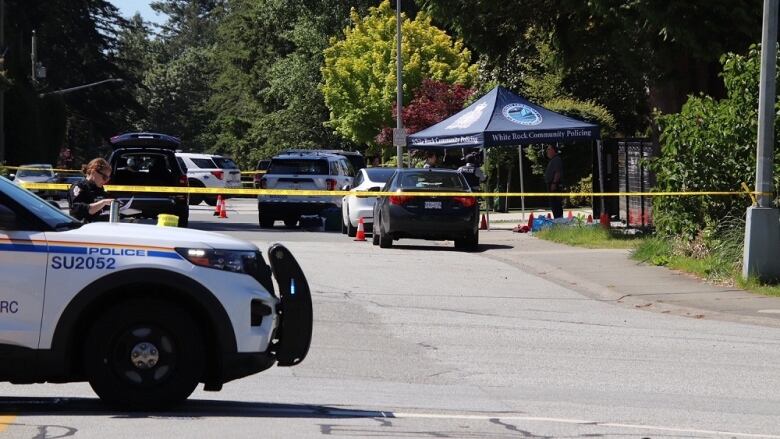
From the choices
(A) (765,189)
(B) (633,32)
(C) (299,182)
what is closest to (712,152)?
(A) (765,189)

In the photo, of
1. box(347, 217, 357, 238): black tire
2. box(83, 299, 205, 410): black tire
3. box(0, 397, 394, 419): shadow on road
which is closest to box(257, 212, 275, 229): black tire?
box(347, 217, 357, 238): black tire

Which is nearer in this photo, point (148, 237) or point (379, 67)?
point (148, 237)

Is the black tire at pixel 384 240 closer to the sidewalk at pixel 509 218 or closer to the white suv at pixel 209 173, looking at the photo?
the sidewalk at pixel 509 218

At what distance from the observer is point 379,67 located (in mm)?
62062

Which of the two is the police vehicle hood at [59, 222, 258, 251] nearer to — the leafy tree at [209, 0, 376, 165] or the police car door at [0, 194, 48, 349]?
the police car door at [0, 194, 48, 349]

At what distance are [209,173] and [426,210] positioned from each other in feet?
82.8

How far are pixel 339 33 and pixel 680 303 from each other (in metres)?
58.7

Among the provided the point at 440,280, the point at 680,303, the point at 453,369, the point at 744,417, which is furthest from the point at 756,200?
the point at 744,417

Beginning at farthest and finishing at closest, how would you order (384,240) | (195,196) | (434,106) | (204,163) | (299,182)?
1. (434,106)
2. (204,163)
3. (195,196)
4. (299,182)
5. (384,240)

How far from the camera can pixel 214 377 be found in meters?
8.73

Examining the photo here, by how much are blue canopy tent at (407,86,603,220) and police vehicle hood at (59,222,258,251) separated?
826 inches

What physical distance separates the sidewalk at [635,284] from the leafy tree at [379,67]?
33430 mm

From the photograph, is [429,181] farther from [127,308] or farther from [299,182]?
[127,308]

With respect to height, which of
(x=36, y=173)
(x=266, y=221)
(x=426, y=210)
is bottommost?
(x=266, y=221)
